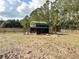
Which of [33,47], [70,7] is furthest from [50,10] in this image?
[33,47]

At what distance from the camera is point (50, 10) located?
209 ft


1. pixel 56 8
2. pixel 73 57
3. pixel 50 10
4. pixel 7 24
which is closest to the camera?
pixel 73 57

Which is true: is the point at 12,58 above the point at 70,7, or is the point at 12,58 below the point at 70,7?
below

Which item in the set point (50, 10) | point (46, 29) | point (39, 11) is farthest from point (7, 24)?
point (46, 29)

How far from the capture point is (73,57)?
595 inches

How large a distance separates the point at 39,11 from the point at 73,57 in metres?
55.4

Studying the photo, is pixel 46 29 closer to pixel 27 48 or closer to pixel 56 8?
pixel 56 8

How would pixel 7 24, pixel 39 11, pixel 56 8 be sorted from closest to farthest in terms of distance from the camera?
pixel 56 8, pixel 39 11, pixel 7 24

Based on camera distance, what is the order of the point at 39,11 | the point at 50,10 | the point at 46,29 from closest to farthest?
1. the point at 46,29
2. the point at 50,10
3. the point at 39,11

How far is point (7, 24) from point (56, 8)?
56.1m

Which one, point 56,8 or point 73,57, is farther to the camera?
point 56,8

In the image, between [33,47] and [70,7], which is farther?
[70,7]

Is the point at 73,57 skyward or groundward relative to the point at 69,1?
groundward

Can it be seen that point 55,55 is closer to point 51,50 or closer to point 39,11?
point 51,50
